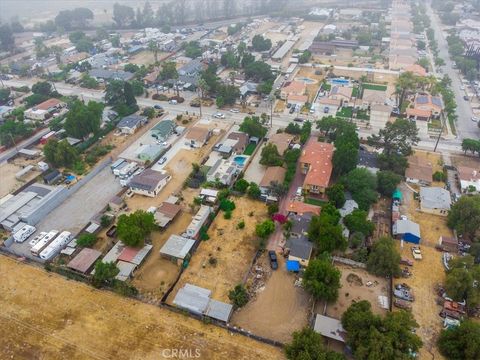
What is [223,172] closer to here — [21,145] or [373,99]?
[21,145]

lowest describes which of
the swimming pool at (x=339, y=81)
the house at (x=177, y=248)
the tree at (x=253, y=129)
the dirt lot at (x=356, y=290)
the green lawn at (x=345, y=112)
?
the dirt lot at (x=356, y=290)

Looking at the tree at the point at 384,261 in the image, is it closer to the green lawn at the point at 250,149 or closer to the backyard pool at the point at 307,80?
the green lawn at the point at 250,149

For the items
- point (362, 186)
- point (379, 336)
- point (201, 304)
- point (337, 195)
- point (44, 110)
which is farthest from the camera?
point (44, 110)

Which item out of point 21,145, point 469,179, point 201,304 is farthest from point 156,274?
point 469,179

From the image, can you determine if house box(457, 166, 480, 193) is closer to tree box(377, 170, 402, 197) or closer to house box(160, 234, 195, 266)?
tree box(377, 170, 402, 197)

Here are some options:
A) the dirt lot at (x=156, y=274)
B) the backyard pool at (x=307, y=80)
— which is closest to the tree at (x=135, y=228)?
the dirt lot at (x=156, y=274)

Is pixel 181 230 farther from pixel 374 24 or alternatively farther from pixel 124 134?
pixel 374 24
